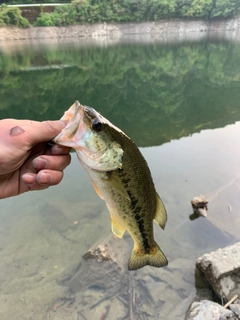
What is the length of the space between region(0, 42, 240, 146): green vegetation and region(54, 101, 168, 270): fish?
32.3 feet

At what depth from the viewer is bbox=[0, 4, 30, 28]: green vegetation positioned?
70.0 meters

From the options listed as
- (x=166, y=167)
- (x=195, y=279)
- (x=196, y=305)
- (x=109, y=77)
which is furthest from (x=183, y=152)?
(x=109, y=77)

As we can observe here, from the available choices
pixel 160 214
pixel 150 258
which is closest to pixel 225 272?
pixel 150 258

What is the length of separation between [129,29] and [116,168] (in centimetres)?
9158

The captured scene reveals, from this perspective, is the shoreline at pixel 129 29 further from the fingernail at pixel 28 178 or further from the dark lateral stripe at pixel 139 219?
the dark lateral stripe at pixel 139 219

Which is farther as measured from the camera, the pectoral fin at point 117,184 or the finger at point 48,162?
the finger at point 48,162

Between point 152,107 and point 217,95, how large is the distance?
5.86 meters

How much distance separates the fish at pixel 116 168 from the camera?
7.13 feet

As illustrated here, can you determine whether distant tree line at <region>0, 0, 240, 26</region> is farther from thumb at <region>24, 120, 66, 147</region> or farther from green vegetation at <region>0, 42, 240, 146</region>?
thumb at <region>24, 120, 66, 147</region>

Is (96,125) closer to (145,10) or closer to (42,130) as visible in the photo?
(42,130)

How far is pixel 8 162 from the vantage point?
252 cm

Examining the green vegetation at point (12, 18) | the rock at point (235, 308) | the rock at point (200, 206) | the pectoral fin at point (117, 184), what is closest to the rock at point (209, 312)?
the rock at point (235, 308)

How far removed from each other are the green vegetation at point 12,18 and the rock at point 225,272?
7916 cm

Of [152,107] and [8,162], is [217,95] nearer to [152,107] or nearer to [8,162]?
[152,107]
